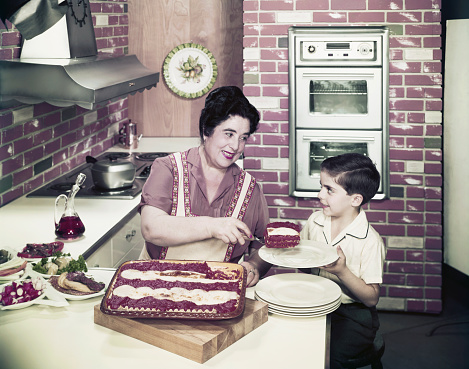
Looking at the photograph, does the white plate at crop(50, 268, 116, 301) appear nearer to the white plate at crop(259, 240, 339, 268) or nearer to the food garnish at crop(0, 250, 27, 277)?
the food garnish at crop(0, 250, 27, 277)

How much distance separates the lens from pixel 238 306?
1665 millimetres

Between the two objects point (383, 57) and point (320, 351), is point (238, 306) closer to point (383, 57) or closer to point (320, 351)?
point (320, 351)

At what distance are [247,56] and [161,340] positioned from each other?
2516 millimetres

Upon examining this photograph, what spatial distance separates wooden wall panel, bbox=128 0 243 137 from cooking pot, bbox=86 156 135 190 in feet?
5.04

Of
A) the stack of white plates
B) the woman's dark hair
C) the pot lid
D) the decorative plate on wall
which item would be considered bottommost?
the stack of white plates

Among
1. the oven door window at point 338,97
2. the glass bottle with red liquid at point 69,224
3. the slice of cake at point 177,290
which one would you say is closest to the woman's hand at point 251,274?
the slice of cake at point 177,290

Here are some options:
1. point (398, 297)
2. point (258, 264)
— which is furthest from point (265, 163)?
point (258, 264)

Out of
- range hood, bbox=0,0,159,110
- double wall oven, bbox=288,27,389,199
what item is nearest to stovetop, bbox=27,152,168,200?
range hood, bbox=0,0,159,110

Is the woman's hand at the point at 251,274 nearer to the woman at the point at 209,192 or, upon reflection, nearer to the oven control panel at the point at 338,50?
the woman at the point at 209,192

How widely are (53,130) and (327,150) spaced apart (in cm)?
163

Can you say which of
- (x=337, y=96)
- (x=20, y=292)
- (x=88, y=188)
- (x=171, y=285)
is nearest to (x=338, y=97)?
(x=337, y=96)

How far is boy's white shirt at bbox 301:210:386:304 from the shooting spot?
216 cm

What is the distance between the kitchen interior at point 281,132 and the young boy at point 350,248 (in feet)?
3.23

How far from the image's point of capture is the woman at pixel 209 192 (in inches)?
89.8
